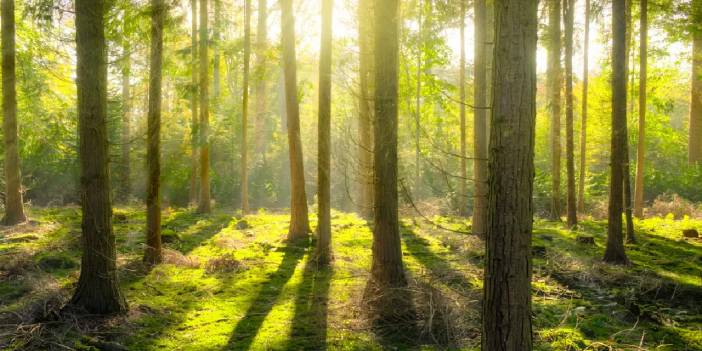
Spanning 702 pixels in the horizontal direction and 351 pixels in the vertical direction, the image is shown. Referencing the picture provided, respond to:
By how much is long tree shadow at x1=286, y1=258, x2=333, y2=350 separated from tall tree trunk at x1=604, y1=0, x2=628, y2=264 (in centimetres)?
586

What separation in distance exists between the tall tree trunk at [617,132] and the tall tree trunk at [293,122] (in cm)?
673

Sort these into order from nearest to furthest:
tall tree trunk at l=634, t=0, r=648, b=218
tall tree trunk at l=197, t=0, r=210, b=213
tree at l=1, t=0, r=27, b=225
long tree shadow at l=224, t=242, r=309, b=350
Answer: long tree shadow at l=224, t=242, r=309, b=350
tree at l=1, t=0, r=27, b=225
tall tree trunk at l=634, t=0, r=648, b=218
tall tree trunk at l=197, t=0, r=210, b=213

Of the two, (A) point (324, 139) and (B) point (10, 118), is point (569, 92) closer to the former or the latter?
(A) point (324, 139)

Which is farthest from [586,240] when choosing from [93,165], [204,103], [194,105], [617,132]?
[194,105]

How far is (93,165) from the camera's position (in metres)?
6.23

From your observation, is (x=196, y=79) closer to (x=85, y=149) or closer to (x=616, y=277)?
(x=85, y=149)

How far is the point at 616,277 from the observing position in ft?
29.8

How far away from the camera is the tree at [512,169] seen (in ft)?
12.8

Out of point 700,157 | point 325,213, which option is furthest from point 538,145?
point 325,213

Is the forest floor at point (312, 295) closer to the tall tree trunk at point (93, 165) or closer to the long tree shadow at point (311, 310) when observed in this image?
the long tree shadow at point (311, 310)

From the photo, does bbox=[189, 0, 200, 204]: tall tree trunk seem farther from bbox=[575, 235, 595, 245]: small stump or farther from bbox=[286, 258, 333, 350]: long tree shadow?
bbox=[575, 235, 595, 245]: small stump

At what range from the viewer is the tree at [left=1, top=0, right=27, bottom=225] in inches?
522

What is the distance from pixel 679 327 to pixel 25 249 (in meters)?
11.7

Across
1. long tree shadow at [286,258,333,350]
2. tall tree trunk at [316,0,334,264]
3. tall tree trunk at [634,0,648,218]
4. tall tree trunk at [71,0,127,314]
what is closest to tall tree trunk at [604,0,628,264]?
tall tree trunk at [634,0,648,218]
